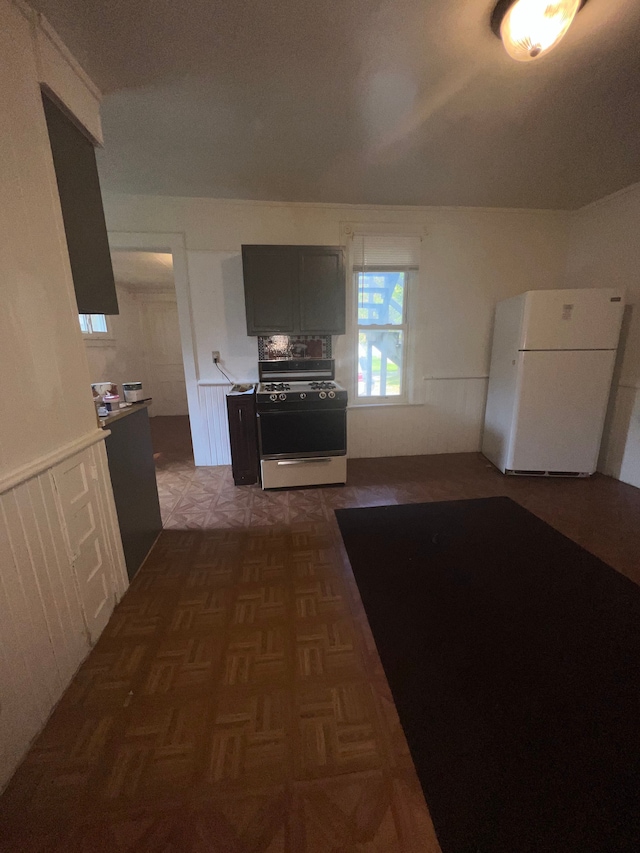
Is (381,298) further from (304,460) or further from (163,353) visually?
(163,353)

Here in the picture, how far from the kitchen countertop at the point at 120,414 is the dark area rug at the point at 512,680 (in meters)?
1.57

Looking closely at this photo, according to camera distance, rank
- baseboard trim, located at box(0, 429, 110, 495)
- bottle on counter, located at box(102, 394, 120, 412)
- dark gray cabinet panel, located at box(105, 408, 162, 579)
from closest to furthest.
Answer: baseboard trim, located at box(0, 429, 110, 495) → dark gray cabinet panel, located at box(105, 408, 162, 579) → bottle on counter, located at box(102, 394, 120, 412)

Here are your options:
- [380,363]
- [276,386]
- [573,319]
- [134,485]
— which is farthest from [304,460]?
[573,319]

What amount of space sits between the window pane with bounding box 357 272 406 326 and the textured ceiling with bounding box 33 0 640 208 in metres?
0.78

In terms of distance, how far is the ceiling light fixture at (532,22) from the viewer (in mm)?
1155

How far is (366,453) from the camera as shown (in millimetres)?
3590

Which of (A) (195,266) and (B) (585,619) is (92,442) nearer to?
(A) (195,266)

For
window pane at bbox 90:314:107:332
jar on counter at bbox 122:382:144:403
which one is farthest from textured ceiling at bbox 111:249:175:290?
jar on counter at bbox 122:382:144:403

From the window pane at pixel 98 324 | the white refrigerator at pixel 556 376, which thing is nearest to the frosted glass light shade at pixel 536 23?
the white refrigerator at pixel 556 376

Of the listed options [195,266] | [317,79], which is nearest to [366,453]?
[195,266]

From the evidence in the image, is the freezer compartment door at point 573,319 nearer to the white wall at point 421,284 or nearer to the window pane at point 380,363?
the white wall at point 421,284

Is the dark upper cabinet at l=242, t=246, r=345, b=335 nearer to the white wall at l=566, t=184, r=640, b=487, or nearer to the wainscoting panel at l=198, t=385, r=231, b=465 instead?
the wainscoting panel at l=198, t=385, r=231, b=465

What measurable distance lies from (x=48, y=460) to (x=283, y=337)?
2.27 metres

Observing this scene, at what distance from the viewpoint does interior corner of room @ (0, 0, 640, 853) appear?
1.07m
